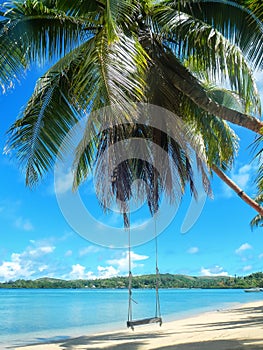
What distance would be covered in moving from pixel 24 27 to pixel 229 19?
243cm

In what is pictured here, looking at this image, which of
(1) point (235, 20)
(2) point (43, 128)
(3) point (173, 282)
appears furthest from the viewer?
(3) point (173, 282)

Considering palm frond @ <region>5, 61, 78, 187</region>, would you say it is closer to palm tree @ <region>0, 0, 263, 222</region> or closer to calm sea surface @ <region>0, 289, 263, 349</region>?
palm tree @ <region>0, 0, 263, 222</region>

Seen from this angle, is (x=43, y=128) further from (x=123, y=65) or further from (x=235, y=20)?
(x=235, y=20)

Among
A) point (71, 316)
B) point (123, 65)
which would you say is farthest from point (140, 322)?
point (71, 316)

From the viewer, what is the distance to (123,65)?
193 inches

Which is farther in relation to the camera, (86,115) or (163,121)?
(163,121)

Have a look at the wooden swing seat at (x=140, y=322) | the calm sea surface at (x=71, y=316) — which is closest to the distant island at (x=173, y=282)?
the calm sea surface at (x=71, y=316)

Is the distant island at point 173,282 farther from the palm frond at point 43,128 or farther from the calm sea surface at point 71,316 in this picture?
the palm frond at point 43,128

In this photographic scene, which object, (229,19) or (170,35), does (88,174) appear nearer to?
(170,35)

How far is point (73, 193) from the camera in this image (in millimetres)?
7035

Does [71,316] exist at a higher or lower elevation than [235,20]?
lower

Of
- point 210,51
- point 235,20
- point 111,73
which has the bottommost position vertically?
point 111,73

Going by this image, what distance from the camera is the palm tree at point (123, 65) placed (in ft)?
16.3

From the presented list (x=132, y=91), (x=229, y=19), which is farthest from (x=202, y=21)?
(x=132, y=91)
